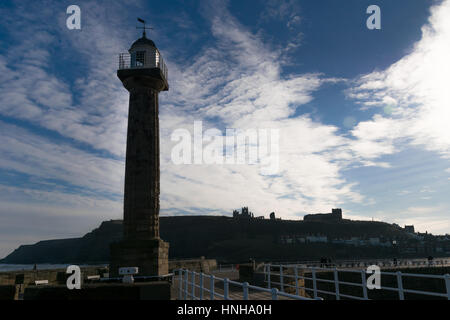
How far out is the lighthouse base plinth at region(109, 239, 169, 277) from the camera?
56.4 ft

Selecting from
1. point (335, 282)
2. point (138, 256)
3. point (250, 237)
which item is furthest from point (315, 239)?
point (335, 282)

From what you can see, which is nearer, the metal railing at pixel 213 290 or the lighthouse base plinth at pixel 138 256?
the metal railing at pixel 213 290

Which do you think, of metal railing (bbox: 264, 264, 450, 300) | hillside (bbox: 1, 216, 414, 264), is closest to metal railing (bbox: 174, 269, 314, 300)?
metal railing (bbox: 264, 264, 450, 300)

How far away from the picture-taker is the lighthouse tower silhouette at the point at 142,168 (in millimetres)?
17406

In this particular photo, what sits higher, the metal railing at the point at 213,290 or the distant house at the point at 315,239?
the metal railing at the point at 213,290

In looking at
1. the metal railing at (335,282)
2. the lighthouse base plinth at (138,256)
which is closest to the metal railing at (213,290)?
the metal railing at (335,282)

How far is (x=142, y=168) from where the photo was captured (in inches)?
725

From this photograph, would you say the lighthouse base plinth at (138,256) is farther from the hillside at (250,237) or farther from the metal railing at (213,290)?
the hillside at (250,237)

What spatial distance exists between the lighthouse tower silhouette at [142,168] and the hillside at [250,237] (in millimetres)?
90055

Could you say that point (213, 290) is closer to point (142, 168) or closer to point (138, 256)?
point (138, 256)

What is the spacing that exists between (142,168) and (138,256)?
15.0ft

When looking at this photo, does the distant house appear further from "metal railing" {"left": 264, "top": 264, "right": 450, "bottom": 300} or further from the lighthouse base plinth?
the lighthouse base plinth
